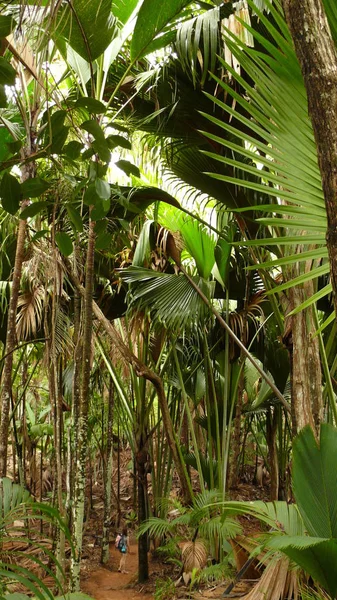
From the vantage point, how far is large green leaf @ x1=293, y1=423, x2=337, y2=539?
197 centimetres

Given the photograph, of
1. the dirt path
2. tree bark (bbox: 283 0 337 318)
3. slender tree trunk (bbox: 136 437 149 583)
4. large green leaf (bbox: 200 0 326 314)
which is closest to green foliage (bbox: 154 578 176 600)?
the dirt path

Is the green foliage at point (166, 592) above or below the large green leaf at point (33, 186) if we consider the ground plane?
below

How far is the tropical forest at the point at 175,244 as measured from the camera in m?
1.48

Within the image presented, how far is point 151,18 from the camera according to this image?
2.88 metres

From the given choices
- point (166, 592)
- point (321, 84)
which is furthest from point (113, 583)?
point (321, 84)

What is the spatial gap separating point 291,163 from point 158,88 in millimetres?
2574

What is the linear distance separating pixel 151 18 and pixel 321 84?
2.10m

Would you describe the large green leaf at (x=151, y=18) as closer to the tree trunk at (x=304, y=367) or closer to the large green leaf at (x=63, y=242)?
the large green leaf at (x=63, y=242)

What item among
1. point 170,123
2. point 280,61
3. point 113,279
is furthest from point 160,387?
point 280,61

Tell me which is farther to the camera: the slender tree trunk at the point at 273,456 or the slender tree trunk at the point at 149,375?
the slender tree trunk at the point at 273,456

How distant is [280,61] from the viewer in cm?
149

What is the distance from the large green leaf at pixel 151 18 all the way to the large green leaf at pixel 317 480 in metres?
→ 2.16

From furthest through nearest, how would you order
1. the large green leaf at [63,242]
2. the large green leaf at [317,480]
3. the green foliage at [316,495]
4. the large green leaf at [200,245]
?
the large green leaf at [200,245]
the large green leaf at [63,242]
the large green leaf at [317,480]
the green foliage at [316,495]

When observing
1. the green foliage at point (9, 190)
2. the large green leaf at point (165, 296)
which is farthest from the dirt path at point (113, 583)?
the green foliage at point (9, 190)
